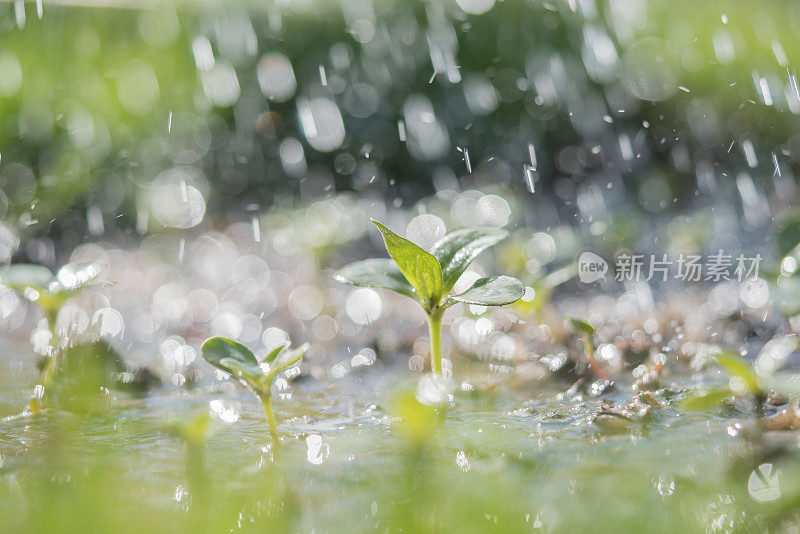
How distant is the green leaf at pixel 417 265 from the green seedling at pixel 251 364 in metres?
0.17

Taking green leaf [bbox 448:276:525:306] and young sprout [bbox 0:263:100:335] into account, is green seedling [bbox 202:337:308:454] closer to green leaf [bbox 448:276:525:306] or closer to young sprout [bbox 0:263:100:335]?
green leaf [bbox 448:276:525:306]

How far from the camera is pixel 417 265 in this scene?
3.27 feet

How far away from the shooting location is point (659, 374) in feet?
4.00

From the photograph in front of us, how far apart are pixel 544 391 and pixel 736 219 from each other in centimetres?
185

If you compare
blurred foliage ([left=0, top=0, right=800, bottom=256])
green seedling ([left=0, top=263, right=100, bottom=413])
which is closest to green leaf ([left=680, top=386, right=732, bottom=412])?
green seedling ([left=0, top=263, right=100, bottom=413])

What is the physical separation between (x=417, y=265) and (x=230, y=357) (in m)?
0.28

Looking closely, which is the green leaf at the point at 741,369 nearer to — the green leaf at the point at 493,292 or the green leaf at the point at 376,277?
the green leaf at the point at 493,292

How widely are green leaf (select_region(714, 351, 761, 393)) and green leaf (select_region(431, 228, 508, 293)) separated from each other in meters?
0.34

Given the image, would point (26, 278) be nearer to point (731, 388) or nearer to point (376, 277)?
point (376, 277)

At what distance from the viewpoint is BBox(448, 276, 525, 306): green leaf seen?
962 mm

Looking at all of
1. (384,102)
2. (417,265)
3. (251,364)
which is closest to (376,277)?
(417,265)

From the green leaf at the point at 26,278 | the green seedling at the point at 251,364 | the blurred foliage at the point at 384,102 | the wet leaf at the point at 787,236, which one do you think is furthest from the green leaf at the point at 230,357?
the blurred foliage at the point at 384,102

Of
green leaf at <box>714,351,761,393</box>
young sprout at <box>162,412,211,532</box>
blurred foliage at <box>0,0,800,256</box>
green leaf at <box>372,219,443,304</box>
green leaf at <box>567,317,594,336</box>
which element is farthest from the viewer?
blurred foliage at <box>0,0,800,256</box>

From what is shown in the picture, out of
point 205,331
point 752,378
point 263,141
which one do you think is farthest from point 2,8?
point 752,378
